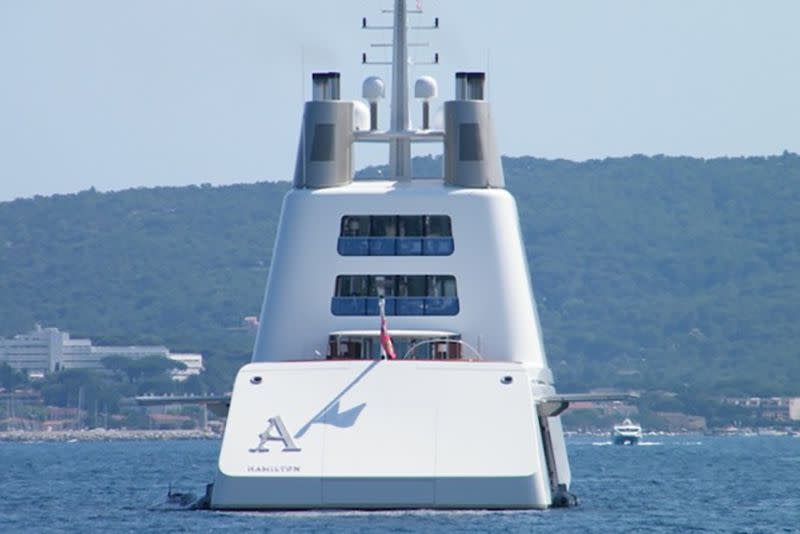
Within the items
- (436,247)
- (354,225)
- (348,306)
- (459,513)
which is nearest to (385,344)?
(348,306)

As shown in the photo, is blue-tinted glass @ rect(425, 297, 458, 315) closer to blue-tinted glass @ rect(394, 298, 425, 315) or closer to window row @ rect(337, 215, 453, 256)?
blue-tinted glass @ rect(394, 298, 425, 315)

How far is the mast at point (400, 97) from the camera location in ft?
174

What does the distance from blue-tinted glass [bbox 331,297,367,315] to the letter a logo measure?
6.20 m

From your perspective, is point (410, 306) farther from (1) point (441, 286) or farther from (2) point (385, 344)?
(2) point (385, 344)

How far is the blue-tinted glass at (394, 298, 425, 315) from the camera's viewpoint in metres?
48.4

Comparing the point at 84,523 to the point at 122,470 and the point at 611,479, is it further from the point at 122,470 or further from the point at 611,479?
the point at 122,470

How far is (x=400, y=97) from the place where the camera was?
5303 centimetres

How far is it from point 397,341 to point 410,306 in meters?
0.82

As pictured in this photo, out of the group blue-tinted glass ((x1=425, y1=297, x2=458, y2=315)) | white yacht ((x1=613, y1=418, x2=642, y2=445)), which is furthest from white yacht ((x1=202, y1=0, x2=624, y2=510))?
white yacht ((x1=613, y1=418, x2=642, y2=445))

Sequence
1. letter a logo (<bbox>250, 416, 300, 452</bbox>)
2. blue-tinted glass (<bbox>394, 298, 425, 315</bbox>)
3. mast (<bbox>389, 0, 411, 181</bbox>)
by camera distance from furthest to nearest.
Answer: mast (<bbox>389, 0, 411, 181</bbox>) → blue-tinted glass (<bbox>394, 298, 425, 315</bbox>) → letter a logo (<bbox>250, 416, 300, 452</bbox>)

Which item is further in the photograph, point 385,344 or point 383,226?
point 383,226

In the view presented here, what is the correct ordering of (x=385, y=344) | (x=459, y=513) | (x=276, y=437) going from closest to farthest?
(x=459, y=513)
(x=276, y=437)
(x=385, y=344)

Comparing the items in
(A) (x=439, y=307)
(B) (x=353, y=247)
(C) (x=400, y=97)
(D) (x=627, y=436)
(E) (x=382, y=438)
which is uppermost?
(C) (x=400, y=97)


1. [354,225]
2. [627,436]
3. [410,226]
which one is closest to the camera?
[354,225]
